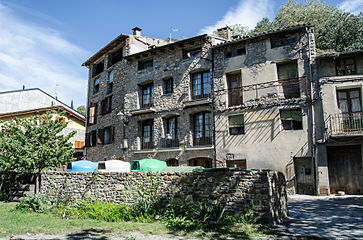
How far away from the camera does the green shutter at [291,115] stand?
15.1 metres

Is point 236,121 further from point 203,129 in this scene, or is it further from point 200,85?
point 200,85

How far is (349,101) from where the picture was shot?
48.2ft

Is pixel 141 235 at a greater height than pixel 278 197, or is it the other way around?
pixel 278 197

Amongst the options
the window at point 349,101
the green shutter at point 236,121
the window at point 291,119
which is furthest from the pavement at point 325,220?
the green shutter at point 236,121

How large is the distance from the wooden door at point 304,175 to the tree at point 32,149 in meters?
12.2

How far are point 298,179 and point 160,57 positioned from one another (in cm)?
1206

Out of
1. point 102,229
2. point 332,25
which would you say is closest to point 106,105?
point 102,229

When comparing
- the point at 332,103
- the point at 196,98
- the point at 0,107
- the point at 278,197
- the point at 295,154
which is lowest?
the point at 278,197

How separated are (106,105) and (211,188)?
665 inches

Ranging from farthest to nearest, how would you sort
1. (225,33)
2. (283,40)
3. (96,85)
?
(96,85) < (225,33) < (283,40)

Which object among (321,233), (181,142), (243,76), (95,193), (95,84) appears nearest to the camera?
(321,233)

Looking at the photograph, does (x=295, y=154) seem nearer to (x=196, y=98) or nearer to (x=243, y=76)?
(x=243, y=76)

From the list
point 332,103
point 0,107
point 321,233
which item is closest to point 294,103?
point 332,103

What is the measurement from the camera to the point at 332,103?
14.5 m
